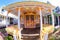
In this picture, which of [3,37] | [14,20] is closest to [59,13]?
[14,20]

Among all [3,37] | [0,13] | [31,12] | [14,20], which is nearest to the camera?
[31,12]

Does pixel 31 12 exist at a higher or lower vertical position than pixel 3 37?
higher

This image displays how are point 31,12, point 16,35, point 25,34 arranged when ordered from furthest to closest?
point 31,12, point 25,34, point 16,35

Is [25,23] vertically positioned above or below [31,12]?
below

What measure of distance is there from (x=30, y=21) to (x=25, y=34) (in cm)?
135

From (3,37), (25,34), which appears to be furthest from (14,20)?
(25,34)

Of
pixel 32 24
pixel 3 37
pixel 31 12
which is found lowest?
pixel 3 37

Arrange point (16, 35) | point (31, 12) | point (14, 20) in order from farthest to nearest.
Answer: point (14, 20)
point (31, 12)
point (16, 35)

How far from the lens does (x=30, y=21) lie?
28.9 feet

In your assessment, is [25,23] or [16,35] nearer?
[16,35]

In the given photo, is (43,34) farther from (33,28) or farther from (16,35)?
(33,28)

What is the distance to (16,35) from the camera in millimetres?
6793

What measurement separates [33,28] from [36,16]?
65 centimetres

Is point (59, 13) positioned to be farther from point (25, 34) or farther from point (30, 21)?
point (25, 34)
